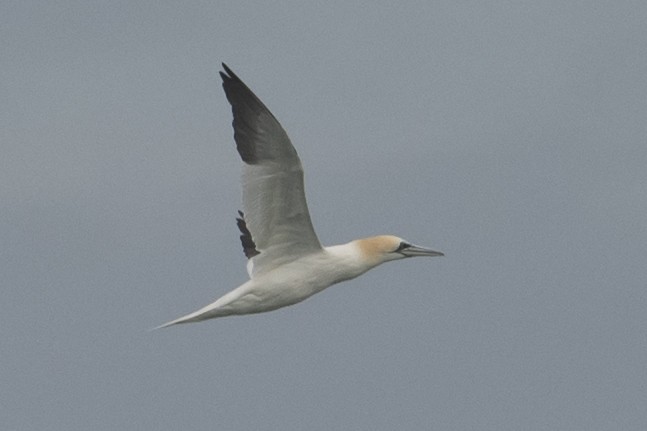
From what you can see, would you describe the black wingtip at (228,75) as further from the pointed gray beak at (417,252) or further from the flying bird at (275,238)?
the pointed gray beak at (417,252)

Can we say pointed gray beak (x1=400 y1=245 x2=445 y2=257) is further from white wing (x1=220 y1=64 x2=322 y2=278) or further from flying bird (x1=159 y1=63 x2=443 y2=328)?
white wing (x1=220 y1=64 x2=322 y2=278)

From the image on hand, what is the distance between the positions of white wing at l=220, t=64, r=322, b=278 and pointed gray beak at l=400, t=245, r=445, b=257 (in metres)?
1.59

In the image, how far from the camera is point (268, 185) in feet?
71.6

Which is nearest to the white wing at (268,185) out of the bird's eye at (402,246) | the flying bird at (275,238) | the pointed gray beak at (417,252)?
the flying bird at (275,238)

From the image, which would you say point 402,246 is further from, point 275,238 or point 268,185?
point 268,185

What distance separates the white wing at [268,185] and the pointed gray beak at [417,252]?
1.59 metres

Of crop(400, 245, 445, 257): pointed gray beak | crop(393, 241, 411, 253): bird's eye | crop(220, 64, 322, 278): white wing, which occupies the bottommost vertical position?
crop(400, 245, 445, 257): pointed gray beak

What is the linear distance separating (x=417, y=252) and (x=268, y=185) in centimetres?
288

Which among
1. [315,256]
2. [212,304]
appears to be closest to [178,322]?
[212,304]

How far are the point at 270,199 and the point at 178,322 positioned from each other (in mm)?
1841

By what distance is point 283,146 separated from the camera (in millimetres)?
21391

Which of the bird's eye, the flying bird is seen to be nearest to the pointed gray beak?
the bird's eye

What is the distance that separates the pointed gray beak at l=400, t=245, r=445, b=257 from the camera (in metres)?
23.8

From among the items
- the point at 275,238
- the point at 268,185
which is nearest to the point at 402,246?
the point at 275,238
